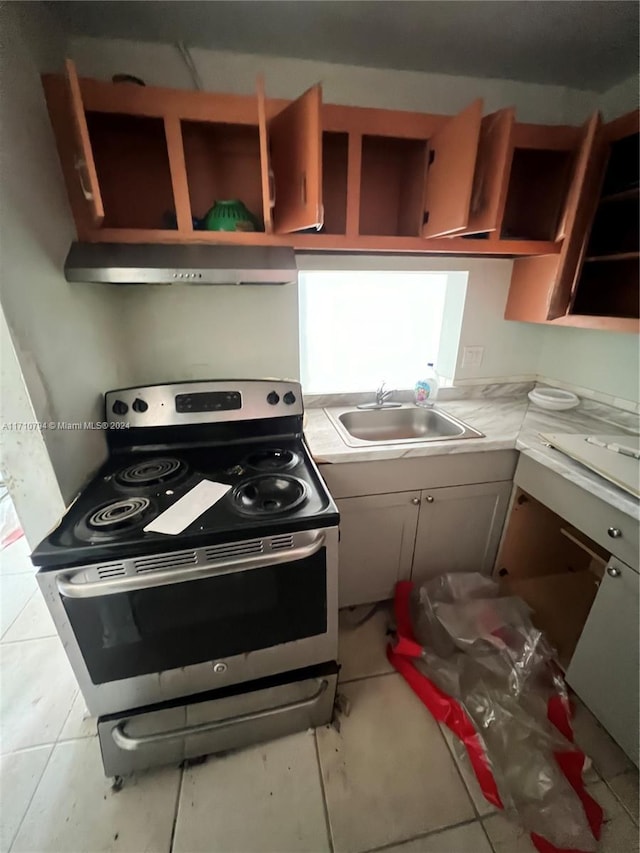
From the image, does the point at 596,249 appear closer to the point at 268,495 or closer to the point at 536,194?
the point at 536,194

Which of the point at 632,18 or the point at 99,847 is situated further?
the point at 632,18

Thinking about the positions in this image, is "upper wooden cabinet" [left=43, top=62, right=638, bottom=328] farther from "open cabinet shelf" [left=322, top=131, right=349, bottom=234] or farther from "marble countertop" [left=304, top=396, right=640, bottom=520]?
"marble countertop" [left=304, top=396, right=640, bottom=520]

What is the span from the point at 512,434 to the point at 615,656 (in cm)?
78

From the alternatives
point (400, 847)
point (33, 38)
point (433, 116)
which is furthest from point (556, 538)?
point (33, 38)

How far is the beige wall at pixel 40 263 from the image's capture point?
0.85m

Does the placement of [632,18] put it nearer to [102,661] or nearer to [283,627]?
[283,627]

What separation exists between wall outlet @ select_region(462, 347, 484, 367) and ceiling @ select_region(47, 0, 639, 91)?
1.11 metres

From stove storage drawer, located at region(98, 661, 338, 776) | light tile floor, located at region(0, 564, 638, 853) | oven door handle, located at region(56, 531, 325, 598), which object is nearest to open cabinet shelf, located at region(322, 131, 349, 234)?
oven door handle, located at region(56, 531, 325, 598)

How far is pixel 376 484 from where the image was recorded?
1358 millimetres

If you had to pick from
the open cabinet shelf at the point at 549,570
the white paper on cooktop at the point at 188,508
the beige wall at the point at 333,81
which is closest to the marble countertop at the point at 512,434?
the open cabinet shelf at the point at 549,570

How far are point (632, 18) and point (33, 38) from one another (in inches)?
72.0

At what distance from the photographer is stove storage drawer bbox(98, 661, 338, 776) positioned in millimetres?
1010

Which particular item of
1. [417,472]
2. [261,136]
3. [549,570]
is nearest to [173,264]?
[261,136]

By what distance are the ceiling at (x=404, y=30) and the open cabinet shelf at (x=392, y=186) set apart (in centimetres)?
28
